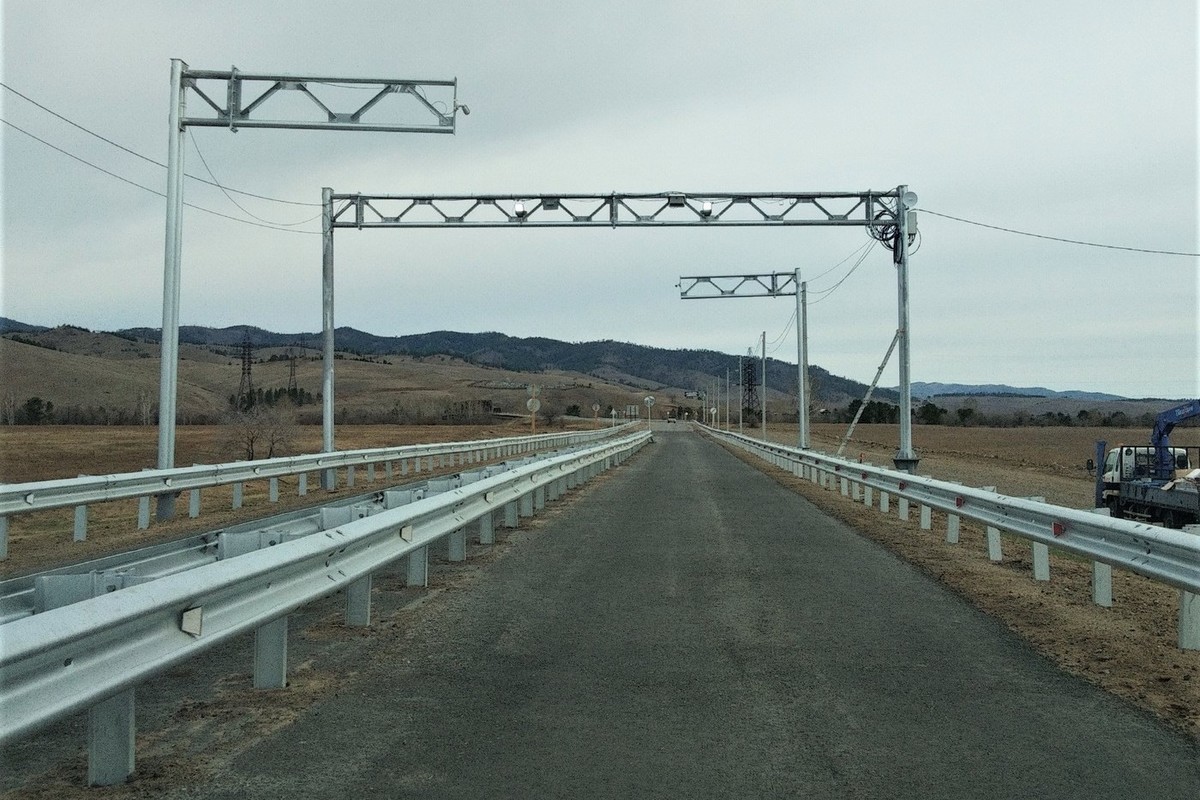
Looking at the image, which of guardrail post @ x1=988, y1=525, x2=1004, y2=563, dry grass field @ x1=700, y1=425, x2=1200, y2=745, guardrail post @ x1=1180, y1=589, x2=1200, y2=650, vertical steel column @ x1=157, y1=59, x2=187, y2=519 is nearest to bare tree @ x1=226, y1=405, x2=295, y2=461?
vertical steel column @ x1=157, y1=59, x2=187, y2=519

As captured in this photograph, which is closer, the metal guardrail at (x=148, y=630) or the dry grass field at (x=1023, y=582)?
the metal guardrail at (x=148, y=630)

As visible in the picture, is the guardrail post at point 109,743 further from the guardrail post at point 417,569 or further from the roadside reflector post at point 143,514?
the roadside reflector post at point 143,514

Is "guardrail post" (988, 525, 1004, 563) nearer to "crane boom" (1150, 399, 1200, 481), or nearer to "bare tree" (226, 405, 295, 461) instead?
"crane boom" (1150, 399, 1200, 481)

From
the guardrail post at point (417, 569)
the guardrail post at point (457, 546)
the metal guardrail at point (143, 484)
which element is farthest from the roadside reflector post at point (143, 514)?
the guardrail post at point (417, 569)

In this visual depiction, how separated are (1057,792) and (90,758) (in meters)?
4.25

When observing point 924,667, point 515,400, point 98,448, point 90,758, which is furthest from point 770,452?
point 515,400

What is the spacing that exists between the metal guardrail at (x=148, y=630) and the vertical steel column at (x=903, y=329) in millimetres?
20698

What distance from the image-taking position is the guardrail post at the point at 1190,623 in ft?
24.2

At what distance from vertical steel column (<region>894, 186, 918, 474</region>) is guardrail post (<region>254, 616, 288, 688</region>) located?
72.2 ft

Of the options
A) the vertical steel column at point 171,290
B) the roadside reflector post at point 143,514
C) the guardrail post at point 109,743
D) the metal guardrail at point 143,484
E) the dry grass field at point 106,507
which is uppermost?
the vertical steel column at point 171,290

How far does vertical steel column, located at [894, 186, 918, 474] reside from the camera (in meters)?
26.2

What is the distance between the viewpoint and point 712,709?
5.78 metres

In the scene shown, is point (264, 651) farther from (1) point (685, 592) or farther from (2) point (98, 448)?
(2) point (98, 448)

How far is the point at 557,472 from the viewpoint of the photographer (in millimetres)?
19328
